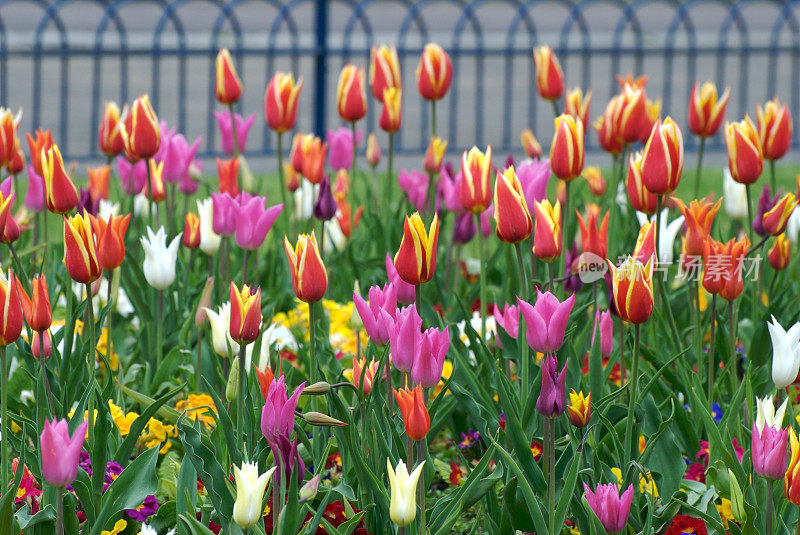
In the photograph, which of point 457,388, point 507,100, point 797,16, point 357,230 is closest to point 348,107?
point 357,230

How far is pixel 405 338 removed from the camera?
5.62 feet

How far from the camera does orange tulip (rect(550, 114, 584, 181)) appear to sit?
7.47 ft

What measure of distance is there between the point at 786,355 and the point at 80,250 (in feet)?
4.15

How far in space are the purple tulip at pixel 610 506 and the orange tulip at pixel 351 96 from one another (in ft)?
6.04

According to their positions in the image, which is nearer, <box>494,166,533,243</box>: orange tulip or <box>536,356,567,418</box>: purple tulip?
<box>536,356,567,418</box>: purple tulip

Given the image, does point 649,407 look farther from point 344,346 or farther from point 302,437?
point 344,346

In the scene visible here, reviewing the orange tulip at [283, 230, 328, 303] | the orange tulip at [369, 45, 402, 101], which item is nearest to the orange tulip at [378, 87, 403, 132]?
the orange tulip at [369, 45, 402, 101]

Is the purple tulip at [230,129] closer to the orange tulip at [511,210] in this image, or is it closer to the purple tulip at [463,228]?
the purple tulip at [463,228]

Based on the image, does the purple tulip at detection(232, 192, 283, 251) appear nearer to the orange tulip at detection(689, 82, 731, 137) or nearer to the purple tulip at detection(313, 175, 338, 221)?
the purple tulip at detection(313, 175, 338, 221)

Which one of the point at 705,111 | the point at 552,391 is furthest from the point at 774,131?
the point at 552,391

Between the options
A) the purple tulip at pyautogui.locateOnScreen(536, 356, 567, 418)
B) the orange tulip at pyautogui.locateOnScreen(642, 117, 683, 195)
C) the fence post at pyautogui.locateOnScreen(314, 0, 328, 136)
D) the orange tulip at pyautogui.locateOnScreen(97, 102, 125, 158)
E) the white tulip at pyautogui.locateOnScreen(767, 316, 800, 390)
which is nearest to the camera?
the purple tulip at pyautogui.locateOnScreen(536, 356, 567, 418)

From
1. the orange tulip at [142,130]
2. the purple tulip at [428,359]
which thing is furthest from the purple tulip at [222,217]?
the purple tulip at [428,359]

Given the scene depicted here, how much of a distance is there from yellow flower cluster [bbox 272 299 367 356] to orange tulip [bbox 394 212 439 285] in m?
1.17

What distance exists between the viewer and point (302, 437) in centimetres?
199
